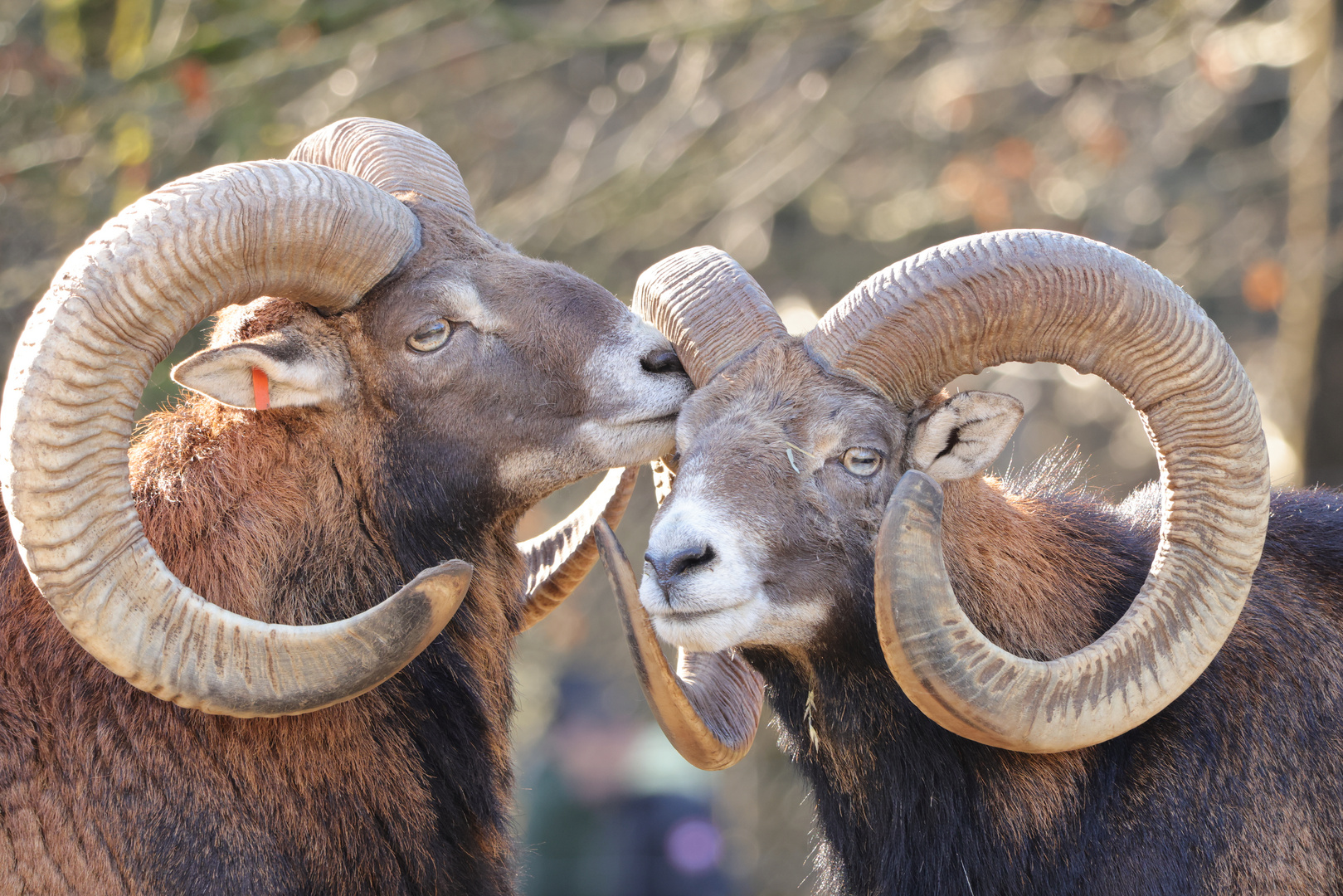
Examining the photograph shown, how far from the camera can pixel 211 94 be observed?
8.95m

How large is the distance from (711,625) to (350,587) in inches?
59.1

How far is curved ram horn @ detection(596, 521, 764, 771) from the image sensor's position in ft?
13.9

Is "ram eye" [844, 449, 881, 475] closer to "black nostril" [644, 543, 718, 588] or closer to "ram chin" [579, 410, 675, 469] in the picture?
"black nostril" [644, 543, 718, 588]

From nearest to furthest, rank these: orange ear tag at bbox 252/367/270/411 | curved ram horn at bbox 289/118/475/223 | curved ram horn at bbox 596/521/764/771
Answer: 1. curved ram horn at bbox 596/521/764/771
2. orange ear tag at bbox 252/367/270/411
3. curved ram horn at bbox 289/118/475/223

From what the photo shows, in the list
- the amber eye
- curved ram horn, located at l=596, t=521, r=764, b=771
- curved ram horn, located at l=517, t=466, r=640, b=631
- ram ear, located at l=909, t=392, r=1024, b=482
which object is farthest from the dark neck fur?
ram ear, located at l=909, t=392, r=1024, b=482

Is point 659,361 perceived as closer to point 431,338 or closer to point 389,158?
point 431,338

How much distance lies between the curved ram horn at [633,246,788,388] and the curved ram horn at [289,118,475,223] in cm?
97

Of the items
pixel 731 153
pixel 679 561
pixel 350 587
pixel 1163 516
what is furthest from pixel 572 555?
pixel 731 153

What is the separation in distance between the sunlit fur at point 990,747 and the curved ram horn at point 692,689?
0.21 m

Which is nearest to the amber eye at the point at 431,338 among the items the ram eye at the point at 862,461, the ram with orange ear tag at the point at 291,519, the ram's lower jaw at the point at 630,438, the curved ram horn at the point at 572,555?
the ram with orange ear tag at the point at 291,519

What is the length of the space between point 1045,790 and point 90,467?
3380 millimetres

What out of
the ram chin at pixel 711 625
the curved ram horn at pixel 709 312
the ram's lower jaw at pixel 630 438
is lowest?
the ram chin at pixel 711 625

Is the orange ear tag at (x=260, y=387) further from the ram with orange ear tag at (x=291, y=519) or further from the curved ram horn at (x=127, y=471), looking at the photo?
the curved ram horn at (x=127, y=471)

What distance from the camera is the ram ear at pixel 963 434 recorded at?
14.0 feet
